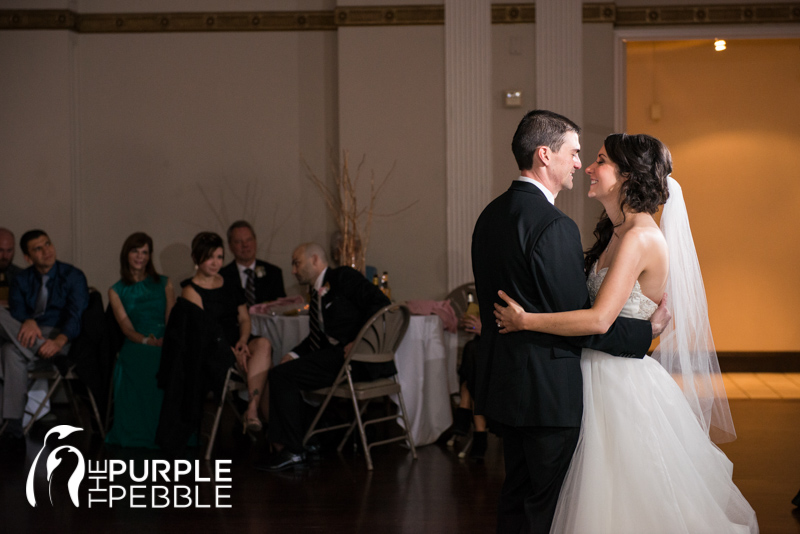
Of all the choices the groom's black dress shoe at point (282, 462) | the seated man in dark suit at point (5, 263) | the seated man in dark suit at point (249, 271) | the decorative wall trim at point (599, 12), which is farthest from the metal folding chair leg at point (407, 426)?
the decorative wall trim at point (599, 12)

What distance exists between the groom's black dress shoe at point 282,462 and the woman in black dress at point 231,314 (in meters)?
0.23

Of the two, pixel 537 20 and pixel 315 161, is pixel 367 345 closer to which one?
pixel 315 161

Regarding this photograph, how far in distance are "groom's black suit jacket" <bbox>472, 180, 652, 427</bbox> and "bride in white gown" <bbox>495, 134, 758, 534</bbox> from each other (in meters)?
0.05

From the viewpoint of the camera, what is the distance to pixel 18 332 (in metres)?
5.27

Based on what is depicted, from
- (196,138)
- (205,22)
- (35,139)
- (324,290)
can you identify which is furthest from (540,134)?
(35,139)

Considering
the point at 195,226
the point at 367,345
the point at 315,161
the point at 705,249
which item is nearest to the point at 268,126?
the point at 315,161

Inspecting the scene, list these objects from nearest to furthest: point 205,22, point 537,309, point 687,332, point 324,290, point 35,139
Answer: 1. point 537,309
2. point 687,332
3. point 324,290
4. point 35,139
5. point 205,22

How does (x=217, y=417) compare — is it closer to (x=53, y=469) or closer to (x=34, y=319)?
(x=53, y=469)

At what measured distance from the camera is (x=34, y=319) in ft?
17.5

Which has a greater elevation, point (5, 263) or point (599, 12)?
point (599, 12)

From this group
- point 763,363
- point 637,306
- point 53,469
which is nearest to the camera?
point 637,306

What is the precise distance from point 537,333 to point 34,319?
4.34 metres

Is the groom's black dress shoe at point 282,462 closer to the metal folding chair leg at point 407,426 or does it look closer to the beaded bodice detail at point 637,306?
the metal folding chair leg at point 407,426

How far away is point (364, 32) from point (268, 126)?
1.22 m
